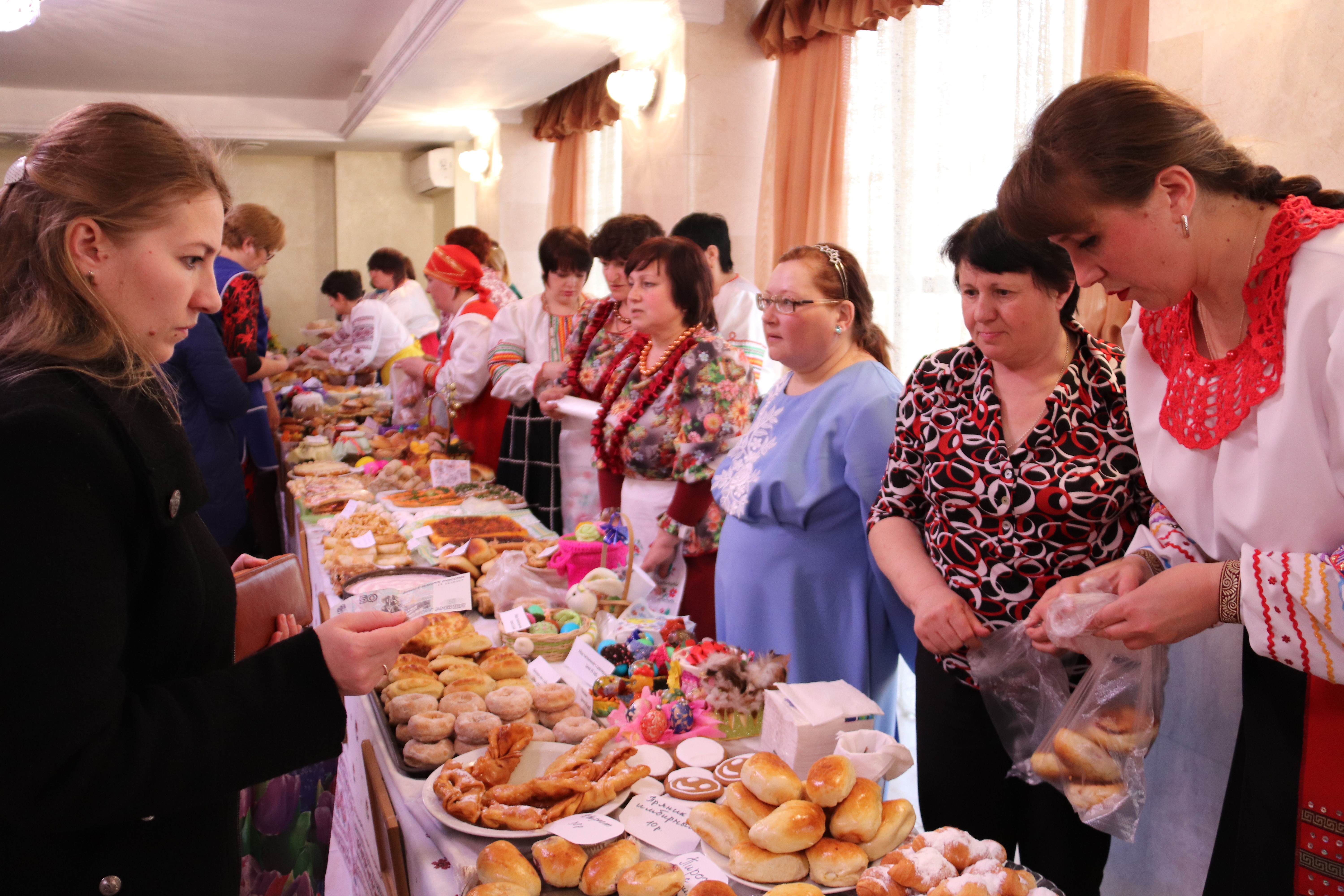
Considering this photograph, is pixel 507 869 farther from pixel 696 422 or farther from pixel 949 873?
pixel 696 422

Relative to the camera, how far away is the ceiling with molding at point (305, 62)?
5777mm

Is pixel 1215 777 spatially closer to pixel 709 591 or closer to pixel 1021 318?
pixel 1021 318

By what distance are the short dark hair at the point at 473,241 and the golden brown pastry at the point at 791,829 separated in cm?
405

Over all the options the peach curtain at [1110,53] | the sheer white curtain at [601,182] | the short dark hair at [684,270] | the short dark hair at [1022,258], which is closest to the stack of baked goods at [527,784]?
the short dark hair at [1022,258]

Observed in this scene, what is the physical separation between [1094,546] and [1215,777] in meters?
0.57

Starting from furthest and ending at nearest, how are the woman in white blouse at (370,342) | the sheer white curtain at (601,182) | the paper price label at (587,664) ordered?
the sheer white curtain at (601,182)
the woman in white blouse at (370,342)
the paper price label at (587,664)

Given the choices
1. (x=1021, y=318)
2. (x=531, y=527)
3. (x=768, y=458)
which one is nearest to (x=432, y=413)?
(x=531, y=527)

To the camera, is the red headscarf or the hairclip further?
the red headscarf

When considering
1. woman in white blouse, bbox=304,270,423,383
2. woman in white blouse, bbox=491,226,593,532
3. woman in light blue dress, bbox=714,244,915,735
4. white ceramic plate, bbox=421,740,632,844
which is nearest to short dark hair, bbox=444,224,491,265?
woman in white blouse, bbox=491,226,593,532

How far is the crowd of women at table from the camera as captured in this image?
1.10 metres

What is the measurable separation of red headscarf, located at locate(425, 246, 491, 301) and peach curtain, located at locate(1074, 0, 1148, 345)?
2824mm

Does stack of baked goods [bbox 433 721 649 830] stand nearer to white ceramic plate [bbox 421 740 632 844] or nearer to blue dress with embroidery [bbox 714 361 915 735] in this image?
Result: white ceramic plate [bbox 421 740 632 844]

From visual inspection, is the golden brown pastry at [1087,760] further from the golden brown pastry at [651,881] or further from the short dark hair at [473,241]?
the short dark hair at [473,241]

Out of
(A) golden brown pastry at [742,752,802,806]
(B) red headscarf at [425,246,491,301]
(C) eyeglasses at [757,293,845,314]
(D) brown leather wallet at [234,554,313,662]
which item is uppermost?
(B) red headscarf at [425,246,491,301]
